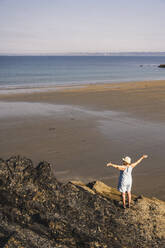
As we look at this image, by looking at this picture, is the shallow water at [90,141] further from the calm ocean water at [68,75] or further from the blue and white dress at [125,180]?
the calm ocean water at [68,75]

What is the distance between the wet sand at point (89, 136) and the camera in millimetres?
9977

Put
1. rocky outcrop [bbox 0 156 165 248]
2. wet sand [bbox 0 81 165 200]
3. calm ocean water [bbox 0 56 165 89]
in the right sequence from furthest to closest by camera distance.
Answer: calm ocean water [bbox 0 56 165 89], wet sand [bbox 0 81 165 200], rocky outcrop [bbox 0 156 165 248]

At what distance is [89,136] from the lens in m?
14.4

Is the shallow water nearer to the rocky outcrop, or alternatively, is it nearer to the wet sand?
the wet sand

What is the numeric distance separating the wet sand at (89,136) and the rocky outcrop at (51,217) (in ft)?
11.6

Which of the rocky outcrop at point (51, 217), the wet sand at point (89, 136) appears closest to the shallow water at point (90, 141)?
the wet sand at point (89, 136)

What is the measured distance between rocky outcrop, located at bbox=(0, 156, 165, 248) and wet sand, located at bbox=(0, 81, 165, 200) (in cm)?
354

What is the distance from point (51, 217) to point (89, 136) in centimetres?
979

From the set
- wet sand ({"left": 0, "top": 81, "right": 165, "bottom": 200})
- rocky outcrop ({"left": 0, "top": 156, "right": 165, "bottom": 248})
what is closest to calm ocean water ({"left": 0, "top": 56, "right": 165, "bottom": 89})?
wet sand ({"left": 0, "top": 81, "right": 165, "bottom": 200})

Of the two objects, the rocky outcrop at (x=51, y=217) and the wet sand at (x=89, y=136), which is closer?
the rocky outcrop at (x=51, y=217)

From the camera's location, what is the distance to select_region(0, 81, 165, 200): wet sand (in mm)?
9977

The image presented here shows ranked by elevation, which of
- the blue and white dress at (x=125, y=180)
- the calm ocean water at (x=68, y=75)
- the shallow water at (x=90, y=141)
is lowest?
the shallow water at (x=90, y=141)

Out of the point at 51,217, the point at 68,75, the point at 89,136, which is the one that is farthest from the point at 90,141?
the point at 68,75

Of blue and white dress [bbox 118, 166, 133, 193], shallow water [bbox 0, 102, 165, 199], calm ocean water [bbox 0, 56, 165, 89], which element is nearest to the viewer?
blue and white dress [bbox 118, 166, 133, 193]
